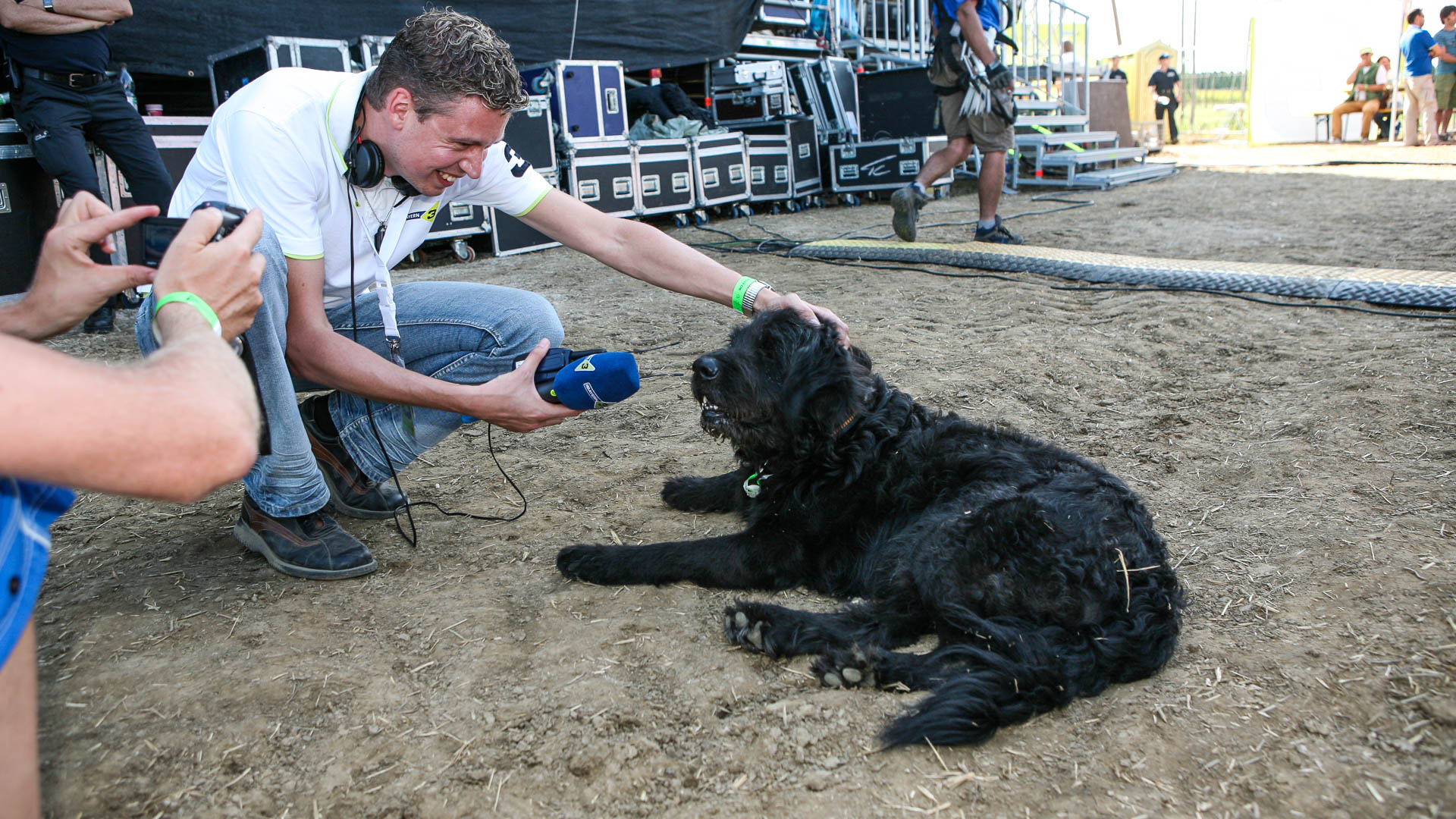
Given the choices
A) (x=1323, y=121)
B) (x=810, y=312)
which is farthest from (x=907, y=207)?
(x=1323, y=121)

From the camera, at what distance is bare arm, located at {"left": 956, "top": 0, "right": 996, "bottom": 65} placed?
7.62 m

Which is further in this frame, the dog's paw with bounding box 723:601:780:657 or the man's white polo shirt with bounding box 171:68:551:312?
the man's white polo shirt with bounding box 171:68:551:312

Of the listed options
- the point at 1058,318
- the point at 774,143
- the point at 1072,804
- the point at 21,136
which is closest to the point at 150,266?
the point at 1072,804

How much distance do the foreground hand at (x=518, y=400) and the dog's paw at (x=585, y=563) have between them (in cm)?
44

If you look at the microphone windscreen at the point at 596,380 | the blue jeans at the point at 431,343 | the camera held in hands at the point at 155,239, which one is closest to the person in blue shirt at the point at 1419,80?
the blue jeans at the point at 431,343

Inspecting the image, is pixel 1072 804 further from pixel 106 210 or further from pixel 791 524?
pixel 106 210

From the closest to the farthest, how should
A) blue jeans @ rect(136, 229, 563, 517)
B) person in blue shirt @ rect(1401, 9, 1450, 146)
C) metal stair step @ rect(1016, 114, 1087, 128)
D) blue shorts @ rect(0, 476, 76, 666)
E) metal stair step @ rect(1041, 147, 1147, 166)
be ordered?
1. blue shorts @ rect(0, 476, 76, 666)
2. blue jeans @ rect(136, 229, 563, 517)
3. metal stair step @ rect(1041, 147, 1147, 166)
4. metal stair step @ rect(1016, 114, 1087, 128)
5. person in blue shirt @ rect(1401, 9, 1450, 146)

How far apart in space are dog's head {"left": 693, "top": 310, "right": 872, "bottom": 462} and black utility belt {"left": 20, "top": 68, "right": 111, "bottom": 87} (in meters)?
5.13

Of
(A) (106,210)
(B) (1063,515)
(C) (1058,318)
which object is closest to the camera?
(A) (106,210)

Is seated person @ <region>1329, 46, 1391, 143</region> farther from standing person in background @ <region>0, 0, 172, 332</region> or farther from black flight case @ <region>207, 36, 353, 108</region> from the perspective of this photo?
standing person in background @ <region>0, 0, 172, 332</region>

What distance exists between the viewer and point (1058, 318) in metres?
5.65

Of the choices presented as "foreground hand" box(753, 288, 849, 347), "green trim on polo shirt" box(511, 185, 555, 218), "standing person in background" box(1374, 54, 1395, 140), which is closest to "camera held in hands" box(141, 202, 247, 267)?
"green trim on polo shirt" box(511, 185, 555, 218)

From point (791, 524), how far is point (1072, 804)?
1.28 m

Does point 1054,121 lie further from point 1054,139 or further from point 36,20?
point 36,20
